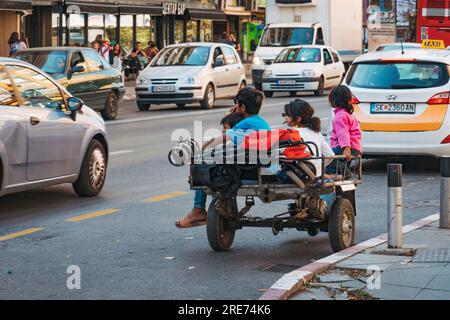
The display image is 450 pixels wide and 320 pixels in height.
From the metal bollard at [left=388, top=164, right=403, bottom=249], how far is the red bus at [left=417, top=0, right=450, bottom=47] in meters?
26.5

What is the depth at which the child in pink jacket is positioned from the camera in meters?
10.8

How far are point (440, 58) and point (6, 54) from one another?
2339cm

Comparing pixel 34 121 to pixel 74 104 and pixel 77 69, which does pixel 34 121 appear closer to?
pixel 74 104

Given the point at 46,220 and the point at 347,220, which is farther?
the point at 46,220

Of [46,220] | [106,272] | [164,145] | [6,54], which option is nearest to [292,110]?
[106,272]

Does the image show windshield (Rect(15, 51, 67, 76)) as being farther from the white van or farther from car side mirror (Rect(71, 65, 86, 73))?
the white van

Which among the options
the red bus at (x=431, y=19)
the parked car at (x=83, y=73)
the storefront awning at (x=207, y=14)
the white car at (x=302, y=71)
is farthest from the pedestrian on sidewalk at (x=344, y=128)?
the storefront awning at (x=207, y=14)

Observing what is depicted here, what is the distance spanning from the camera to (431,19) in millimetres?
35375

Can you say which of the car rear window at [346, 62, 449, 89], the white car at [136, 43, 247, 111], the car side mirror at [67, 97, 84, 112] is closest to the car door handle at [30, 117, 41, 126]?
the car side mirror at [67, 97, 84, 112]

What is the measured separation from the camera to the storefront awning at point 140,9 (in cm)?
4079

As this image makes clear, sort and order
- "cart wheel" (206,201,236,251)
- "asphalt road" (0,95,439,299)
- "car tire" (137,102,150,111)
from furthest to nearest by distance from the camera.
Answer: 1. "car tire" (137,102,150,111)
2. "cart wheel" (206,201,236,251)
3. "asphalt road" (0,95,439,299)

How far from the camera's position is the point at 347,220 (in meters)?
9.70

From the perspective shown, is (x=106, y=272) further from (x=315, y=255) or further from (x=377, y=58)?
(x=377, y=58)

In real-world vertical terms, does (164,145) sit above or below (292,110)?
below
